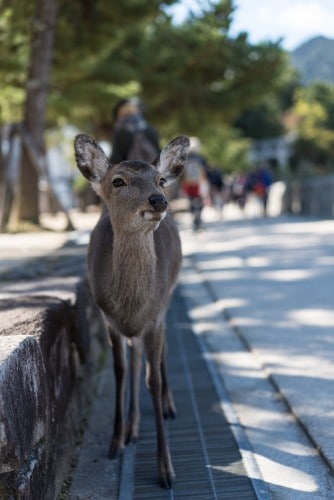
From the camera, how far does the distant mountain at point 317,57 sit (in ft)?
25.4

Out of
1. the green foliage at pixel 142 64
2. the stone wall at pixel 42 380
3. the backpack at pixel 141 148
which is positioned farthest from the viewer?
the green foliage at pixel 142 64

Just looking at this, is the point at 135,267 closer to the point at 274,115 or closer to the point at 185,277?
the point at 185,277

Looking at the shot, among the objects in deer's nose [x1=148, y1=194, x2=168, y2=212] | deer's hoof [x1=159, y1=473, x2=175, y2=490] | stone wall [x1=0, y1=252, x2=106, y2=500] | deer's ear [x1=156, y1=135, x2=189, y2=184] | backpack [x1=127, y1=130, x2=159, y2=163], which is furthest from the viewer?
backpack [x1=127, y1=130, x2=159, y2=163]

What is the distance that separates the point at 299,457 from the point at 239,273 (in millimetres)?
7206

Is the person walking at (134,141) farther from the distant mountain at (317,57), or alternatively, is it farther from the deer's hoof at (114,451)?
the deer's hoof at (114,451)

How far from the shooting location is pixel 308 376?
19.8ft

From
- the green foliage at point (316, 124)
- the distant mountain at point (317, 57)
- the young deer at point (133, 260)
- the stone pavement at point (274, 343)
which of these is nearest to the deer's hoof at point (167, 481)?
the young deer at point (133, 260)

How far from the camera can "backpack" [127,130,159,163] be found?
8062 millimetres

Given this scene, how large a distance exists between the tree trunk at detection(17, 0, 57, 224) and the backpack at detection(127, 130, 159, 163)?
9439 mm

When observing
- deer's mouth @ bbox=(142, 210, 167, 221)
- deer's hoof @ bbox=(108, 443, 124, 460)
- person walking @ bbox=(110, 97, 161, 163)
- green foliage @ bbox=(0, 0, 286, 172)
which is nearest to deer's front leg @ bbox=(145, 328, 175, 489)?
deer's hoof @ bbox=(108, 443, 124, 460)

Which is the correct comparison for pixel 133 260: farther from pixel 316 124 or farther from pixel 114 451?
pixel 316 124

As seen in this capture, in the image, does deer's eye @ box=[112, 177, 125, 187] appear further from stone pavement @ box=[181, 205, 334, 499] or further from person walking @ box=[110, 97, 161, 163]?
person walking @ box=[110, 97, 161, 163]

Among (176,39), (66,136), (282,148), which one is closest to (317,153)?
(282,148)

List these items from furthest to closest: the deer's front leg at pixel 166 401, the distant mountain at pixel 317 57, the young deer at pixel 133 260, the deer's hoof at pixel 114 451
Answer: the distant mountain at pixel 317 57 < the deer's front leg at pixel 166 401 < the deer's hoof at pixel 114 451 < the young deer at pixel 133 260
